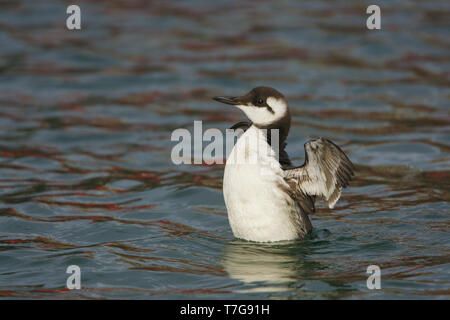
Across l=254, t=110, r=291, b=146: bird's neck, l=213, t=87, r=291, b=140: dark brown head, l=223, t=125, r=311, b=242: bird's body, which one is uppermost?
l=213, t=87, r=291, b=140: dark brown head

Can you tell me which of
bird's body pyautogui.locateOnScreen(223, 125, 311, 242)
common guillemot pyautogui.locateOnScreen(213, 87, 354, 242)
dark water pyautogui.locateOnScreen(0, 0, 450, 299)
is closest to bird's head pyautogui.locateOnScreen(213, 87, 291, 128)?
common guillemot pyautogui.locateOnScreen(213, 87, 354, 242)

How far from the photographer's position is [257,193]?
7.44 meters

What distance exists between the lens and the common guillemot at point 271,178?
7441 millimetres

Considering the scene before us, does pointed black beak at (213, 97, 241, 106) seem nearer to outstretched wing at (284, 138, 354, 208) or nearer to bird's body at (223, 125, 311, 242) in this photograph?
bird's body at (223, 125, 311, 242)

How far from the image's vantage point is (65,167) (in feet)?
38.6

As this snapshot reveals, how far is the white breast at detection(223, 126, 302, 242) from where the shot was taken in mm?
7438

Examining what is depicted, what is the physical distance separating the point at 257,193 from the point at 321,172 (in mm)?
714

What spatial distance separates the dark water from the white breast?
0.28 metres

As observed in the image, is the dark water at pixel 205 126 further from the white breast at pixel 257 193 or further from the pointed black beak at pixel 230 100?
the pointed black beak at pixel 230 100

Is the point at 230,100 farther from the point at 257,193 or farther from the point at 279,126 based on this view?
the point at 257,193

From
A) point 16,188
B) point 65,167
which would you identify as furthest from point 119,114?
point 16,188

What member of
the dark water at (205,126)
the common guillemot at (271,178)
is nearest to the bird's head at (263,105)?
the common guillemot at (271,178)
